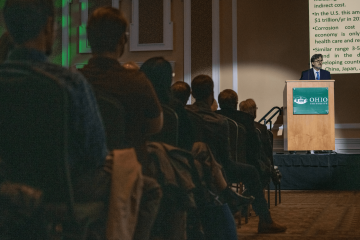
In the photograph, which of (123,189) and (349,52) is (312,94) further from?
(123,189)

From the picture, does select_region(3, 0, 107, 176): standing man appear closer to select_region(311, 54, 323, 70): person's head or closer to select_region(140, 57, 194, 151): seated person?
select_region(140, 57, 194, 151): seated person

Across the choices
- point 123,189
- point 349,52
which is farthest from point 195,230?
point 349,52

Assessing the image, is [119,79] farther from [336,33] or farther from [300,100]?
[336,33]

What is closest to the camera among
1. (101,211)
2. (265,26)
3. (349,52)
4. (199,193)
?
(101,211)

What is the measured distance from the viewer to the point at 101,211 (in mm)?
1226

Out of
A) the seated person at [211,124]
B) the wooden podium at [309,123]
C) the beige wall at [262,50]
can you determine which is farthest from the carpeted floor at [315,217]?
the beige wall at [262,50]

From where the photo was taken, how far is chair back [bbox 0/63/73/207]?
1.07 metres

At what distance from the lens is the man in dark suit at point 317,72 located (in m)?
7.06

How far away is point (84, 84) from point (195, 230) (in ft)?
3.78

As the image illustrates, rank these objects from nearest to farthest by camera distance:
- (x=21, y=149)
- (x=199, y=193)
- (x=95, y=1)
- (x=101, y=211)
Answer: (x=21, y=149) < (x=101, y=211) < (x=199, y=193) < (x=95, y=1)

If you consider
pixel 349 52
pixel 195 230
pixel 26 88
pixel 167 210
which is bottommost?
pixel 195 230

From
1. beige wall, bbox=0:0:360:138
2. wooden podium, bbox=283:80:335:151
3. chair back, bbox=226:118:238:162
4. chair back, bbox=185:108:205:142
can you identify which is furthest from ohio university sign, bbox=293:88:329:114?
chair back, bbox=185:108:205:142

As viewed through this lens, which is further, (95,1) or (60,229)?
(95,1)

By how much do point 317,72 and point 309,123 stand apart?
0.93 m
